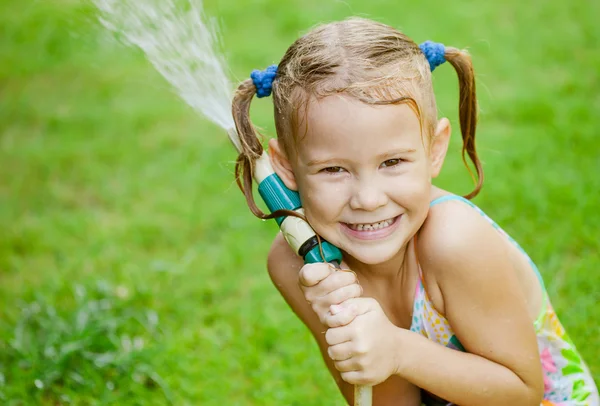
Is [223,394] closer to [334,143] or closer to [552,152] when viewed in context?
[334,143]

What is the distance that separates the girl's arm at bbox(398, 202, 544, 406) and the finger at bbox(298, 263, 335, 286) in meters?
0.29

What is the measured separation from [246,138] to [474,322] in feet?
2.84

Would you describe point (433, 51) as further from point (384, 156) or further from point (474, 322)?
point (474, 322)

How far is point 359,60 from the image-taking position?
210 cm

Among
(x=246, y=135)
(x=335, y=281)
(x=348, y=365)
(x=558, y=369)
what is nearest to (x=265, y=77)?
(x=246, y=135)

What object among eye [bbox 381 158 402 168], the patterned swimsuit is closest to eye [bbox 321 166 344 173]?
eye [bbox 381 158 402 168]

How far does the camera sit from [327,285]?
82.0 inches

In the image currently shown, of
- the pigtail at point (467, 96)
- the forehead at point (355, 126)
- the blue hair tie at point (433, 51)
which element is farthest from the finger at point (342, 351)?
the blue hair tie at point (433, 51)

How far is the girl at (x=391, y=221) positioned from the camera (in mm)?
2045

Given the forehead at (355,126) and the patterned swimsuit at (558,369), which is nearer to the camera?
the forehead at (355,126)

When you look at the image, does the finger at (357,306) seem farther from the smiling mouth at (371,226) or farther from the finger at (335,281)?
the smiling mouth at (371,226)

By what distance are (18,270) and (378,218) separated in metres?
2.85

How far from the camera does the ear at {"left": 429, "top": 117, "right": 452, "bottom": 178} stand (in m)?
2.28

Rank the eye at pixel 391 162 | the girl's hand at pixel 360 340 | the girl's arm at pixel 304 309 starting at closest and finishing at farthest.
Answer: the girl's hand at pixel 360 340 → the eye at pixel 391 162 → the girl's arm at pixel 304 309
